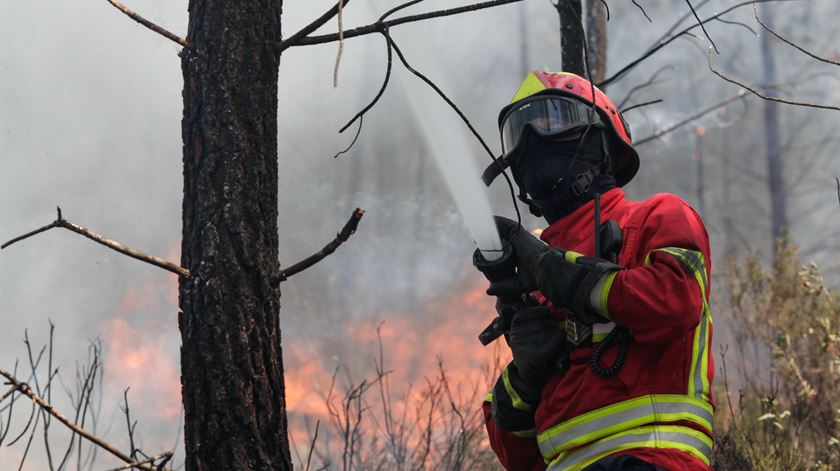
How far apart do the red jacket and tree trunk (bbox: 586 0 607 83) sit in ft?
13.2

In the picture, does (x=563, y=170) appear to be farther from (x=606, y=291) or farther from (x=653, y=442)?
(x=653, y=442)

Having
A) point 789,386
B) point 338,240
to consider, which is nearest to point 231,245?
point 338,240

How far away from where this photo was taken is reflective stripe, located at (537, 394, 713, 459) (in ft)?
7.75

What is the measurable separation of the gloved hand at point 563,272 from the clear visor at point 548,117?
39cm

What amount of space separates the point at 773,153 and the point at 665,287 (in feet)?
75.1

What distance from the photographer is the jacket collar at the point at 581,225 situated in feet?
8.90

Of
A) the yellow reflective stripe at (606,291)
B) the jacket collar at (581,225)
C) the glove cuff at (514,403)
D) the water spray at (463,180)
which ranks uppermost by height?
the water spray at (463,180)

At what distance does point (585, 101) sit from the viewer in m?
2.91

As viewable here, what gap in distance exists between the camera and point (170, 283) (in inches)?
455

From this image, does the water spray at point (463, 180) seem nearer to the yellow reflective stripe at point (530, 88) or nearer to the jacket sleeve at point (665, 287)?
the yellow reflective stripe at point (530, 88)

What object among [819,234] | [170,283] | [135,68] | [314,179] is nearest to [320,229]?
[314,179]

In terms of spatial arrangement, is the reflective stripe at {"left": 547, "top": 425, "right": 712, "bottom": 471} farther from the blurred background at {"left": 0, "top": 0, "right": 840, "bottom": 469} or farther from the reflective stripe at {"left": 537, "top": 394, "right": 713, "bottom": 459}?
the blurred background at {"left": 0, "top": 0, "right": 840, "bottom": 469}

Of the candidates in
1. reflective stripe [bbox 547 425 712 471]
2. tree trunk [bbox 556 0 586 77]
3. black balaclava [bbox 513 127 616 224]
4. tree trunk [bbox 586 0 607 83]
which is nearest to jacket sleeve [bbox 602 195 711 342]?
reflective stripe [bbox 547 425 712 471]

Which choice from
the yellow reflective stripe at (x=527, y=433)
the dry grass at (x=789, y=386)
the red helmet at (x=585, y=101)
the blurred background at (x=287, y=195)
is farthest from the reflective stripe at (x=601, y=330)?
the blurred background at (x=287, y=195)
